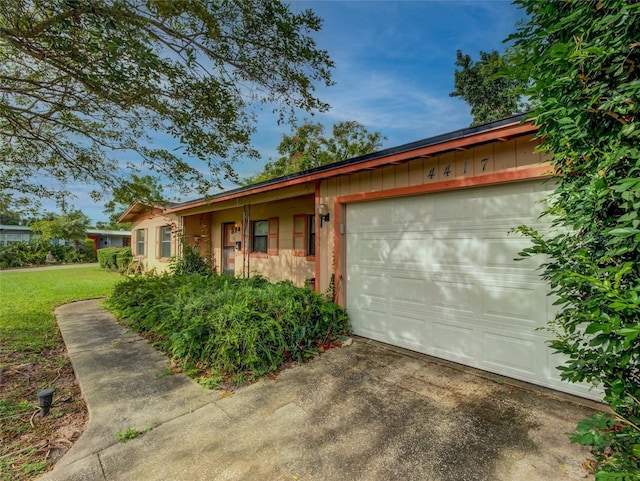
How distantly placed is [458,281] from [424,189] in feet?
4.12

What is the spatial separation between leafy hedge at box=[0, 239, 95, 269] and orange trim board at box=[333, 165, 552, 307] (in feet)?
70.1

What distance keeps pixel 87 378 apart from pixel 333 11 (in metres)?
5.37

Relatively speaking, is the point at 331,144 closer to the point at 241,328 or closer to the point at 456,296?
the point at 456,296

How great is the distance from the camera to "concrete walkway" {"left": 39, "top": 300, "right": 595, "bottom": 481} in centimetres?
208

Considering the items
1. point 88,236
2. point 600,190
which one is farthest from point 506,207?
point 88,236

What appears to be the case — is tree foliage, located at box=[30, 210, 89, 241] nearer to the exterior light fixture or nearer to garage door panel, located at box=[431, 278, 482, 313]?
the exterior light fixture

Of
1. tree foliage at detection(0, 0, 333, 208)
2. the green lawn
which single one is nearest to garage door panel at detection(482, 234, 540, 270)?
tree foliage at detection(0, 0, 333, 208)

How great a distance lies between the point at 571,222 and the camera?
1.46 meters

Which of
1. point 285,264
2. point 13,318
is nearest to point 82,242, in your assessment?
point 13,318

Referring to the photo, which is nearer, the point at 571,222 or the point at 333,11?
the point at 571,222

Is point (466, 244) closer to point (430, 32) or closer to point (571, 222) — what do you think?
point (571, 222)

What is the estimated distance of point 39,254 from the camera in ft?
70.1

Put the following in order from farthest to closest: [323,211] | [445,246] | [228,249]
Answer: [228,249], [323,211], [445,246]

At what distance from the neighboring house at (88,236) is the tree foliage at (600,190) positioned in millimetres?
33252
